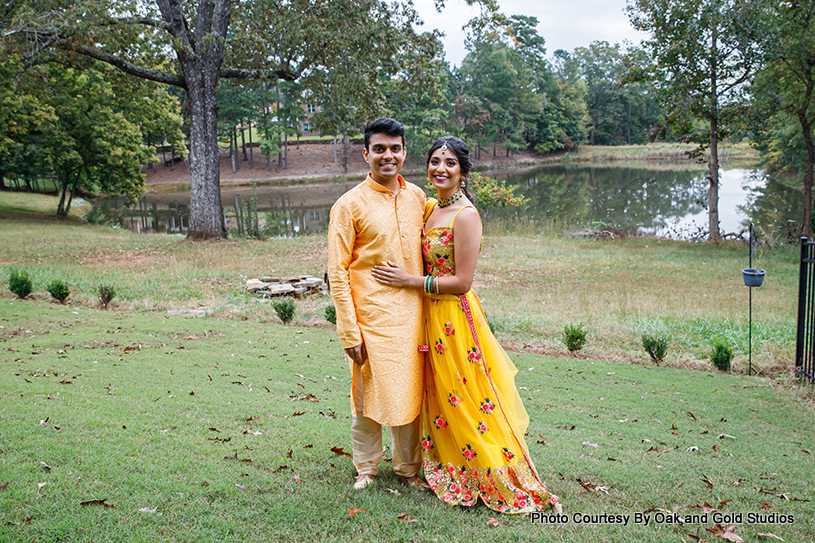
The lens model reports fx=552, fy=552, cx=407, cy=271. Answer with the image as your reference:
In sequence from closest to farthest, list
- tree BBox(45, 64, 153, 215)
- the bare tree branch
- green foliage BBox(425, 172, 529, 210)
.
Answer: the bare tree branch
green foliage BBox(425, 172, 529, 210)
tree BBox(45, 64, 153, 215)

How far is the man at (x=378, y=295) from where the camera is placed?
10.0 feet

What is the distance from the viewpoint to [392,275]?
3068mm

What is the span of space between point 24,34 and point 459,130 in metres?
42.6

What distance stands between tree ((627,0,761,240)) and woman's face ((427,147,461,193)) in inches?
653

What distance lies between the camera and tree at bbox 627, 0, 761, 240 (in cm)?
1600

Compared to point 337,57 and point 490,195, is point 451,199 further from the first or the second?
point 490,195

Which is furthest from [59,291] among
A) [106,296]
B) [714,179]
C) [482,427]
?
[714,179]

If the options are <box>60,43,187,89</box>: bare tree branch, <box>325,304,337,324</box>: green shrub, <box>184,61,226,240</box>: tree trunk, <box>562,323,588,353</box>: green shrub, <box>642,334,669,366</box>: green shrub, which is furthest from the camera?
<box>184,61,226,240</box>: tree trunk

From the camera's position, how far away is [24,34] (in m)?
13.8

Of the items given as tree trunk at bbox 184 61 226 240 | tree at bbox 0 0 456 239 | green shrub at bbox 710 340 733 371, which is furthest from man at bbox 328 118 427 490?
tree trunk at bbox 184 61 226 240

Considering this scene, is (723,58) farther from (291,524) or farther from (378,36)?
(291,524)

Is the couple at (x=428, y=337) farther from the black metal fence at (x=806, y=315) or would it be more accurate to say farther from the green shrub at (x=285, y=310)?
the green shrub at (x=285, y=310)

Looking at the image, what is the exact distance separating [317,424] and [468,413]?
5.47 ft

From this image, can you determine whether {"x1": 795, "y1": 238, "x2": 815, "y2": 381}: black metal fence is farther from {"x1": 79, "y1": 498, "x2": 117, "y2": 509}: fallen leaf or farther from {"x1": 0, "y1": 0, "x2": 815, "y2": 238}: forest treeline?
{"x1": 0, "y1": 0, "x2": 815, "y2": 238}: forest treeline
